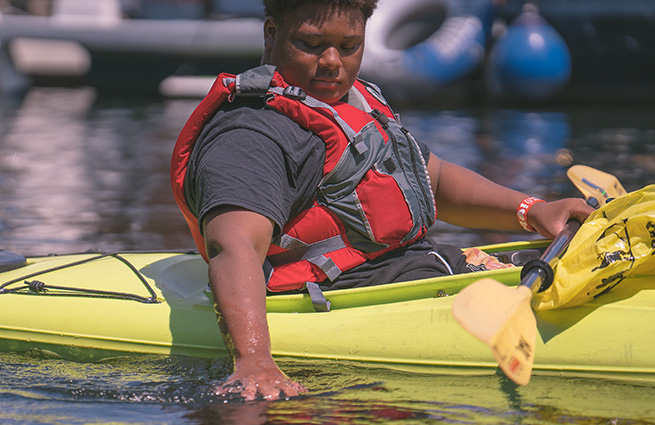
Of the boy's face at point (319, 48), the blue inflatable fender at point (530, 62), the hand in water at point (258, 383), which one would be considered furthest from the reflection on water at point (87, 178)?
the blue inflatable fender at point (530, 62)

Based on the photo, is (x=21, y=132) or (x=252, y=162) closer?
(x=252, y=162)

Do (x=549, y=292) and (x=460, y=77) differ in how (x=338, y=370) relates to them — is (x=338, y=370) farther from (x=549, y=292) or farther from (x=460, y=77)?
(x=460, y=77)

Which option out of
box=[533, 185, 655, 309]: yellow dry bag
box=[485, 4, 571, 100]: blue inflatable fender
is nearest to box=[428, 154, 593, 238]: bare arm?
box=[533, 185, 655, 309]: yellow dry bag

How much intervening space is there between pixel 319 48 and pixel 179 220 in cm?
322

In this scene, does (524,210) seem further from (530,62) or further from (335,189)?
(530,62)

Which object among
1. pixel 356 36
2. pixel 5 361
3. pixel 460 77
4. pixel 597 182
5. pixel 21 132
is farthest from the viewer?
pixel 460 77

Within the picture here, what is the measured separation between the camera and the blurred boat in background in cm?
1218

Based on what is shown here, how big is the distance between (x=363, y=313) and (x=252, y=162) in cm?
54

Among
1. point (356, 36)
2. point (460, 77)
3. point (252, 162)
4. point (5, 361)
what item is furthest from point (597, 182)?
point (460, 77)

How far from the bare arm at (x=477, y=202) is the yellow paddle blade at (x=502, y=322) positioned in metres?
0.66

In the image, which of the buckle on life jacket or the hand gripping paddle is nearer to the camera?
the hand gripping paddle

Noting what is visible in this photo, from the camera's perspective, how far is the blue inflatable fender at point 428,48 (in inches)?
476

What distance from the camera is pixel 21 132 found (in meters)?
9.53

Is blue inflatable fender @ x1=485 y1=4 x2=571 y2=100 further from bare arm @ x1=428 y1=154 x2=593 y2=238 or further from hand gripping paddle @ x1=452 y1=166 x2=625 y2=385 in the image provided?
hand gripping paddle @ x1=452 y1=166 x2=625 y2=385
